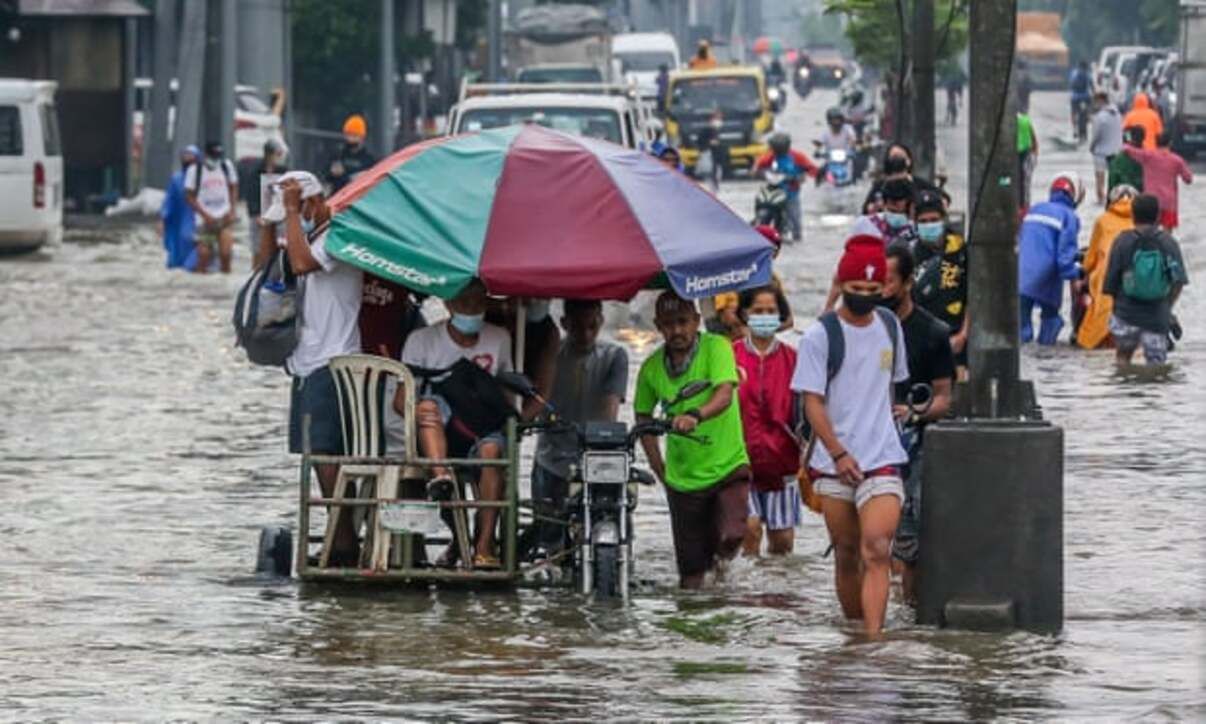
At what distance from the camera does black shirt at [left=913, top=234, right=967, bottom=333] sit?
16.4 m

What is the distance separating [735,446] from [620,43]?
70.3 m

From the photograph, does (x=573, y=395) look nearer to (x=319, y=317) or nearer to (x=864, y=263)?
(x=319, y=317)

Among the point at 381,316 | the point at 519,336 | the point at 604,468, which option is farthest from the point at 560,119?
the point at 604,468

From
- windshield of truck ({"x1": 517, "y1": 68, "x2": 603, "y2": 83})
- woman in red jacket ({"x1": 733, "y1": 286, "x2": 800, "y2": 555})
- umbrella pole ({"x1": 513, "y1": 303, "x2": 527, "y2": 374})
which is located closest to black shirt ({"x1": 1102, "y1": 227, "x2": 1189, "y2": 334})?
woman in red jacket ({"x1": 733, "y1": 286, "x2": 800, "y2": 555})

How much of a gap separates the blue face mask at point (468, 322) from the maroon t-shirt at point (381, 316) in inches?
23.2

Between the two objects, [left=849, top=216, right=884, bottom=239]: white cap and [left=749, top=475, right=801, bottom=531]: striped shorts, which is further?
[left=849, top=216, right=884, bottom=239]: white cap

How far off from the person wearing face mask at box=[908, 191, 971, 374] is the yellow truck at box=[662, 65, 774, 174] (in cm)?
4010

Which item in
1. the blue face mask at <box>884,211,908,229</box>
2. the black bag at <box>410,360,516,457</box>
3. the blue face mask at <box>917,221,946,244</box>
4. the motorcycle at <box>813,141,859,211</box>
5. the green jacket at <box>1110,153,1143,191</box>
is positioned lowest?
the motorcycle at <box>813,141,859,211</box>

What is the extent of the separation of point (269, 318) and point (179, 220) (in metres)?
21.1

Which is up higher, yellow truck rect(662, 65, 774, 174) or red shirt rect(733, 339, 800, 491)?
red shirt rect(733, 339, 800, 491)

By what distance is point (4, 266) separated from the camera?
36.7 metres

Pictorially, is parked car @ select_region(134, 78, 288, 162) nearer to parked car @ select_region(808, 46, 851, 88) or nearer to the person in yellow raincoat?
the person in yellow raincoat

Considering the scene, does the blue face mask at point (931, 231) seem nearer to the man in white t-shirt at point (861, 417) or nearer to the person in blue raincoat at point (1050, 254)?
the man in white t-shirt at point (861, 417)

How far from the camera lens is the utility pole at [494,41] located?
71438 millimetres
